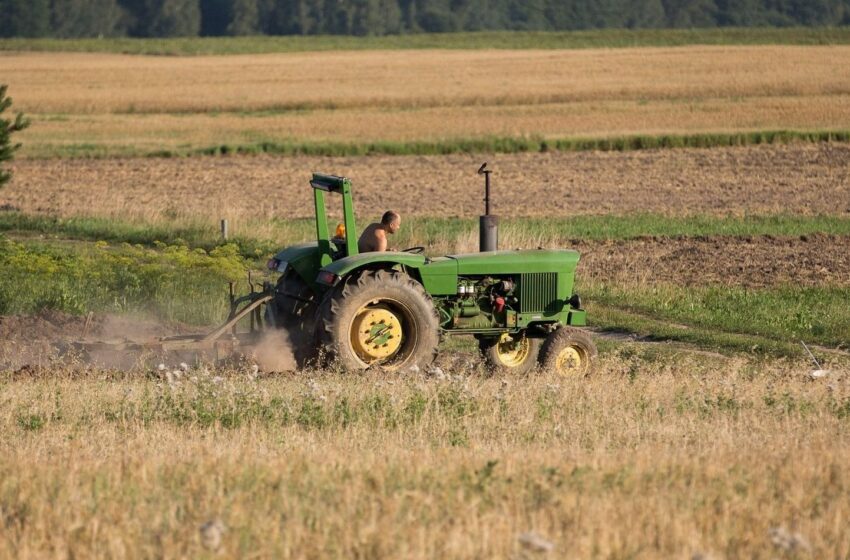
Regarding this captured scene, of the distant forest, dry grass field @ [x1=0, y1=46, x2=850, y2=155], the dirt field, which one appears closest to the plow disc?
the dirt field

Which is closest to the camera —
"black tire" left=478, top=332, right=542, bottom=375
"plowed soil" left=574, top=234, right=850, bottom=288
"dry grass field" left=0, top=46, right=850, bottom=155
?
"black tire" left=478, top=332, right=542, bottom=375

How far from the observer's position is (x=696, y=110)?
168 feet

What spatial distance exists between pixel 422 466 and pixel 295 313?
445 centimetres

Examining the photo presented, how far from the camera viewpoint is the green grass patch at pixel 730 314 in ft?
49.2

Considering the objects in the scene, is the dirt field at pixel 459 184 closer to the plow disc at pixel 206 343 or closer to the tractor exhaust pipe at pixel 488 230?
the plow disc at pixel 206 343

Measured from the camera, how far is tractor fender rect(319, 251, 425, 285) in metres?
11.1

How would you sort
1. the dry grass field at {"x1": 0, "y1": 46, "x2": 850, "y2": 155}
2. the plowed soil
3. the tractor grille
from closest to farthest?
the tractor grille < the plowed soil < the dry grass field at {"x1": 0, "y1": 46, "x2": 850, "y2": 155}

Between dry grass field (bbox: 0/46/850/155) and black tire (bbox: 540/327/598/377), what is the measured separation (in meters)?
31.0

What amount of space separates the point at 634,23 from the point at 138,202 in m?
125

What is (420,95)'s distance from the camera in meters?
59.6

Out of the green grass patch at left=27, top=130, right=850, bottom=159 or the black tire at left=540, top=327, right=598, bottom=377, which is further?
the green grass patch at left=27, top=130, right=850, bottom=159

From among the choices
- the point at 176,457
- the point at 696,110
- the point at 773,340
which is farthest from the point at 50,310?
the point at 696,110

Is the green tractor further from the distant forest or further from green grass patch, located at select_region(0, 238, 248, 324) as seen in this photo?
the distant forest

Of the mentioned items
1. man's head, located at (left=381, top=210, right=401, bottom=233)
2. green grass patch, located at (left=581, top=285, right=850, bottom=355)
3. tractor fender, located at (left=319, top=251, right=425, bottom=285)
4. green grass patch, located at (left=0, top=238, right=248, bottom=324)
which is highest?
man's head, located at (left=381, top=210, right=401, bottom=233)
